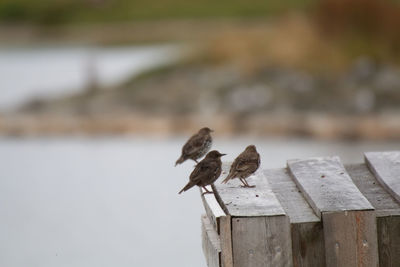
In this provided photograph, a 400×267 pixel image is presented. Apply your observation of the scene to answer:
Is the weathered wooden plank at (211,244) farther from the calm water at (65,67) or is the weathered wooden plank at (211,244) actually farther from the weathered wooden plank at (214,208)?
the calm water at (65,67)

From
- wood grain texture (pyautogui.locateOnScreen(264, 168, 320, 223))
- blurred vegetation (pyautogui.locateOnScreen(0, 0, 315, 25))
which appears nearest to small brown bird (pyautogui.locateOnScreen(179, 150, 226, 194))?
wood grain texture (pyautogui.locateOnScreen(264, 168, 320, 223))

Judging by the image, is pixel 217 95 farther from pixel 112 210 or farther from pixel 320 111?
pixel 112 210

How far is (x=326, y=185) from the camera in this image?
502 centimetres

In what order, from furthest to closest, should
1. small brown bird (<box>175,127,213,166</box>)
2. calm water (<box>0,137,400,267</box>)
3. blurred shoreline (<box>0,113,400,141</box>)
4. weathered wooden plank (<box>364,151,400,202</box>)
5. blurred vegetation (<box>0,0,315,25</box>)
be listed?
blurred vegetation (<box>0,0,315,25</box>), blurred shoreline (<box>0,113,400,141</box>), calm water (<box>0,137,400,267</box>), small brown bird (<box>175,127,213,166</box>), weathered wooden plank (<box>364,151,400,202</box>)

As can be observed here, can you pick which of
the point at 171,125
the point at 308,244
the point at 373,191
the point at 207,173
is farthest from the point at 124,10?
the point at 308,244

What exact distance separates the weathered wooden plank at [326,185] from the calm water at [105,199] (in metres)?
6.10

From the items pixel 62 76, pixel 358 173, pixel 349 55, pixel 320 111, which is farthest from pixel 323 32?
pixel 358 173

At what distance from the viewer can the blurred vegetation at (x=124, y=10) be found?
57656 mm

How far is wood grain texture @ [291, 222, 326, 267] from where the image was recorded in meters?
4.70

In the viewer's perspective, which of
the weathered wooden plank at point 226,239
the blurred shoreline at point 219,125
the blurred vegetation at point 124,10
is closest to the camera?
the weathered wooden plank at point 226,239

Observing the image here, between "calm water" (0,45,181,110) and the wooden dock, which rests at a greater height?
"calm water" (0,45,181,110)

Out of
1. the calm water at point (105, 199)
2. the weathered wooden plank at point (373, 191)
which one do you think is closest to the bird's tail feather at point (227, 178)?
the weathered wooden plank at point (373, 191)

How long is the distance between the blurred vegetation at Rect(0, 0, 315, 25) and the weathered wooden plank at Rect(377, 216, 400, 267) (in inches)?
1976

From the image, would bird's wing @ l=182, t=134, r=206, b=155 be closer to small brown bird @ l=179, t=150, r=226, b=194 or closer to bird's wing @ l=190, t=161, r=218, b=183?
small brown bird @ l=179, t=150, r=226, b=194
